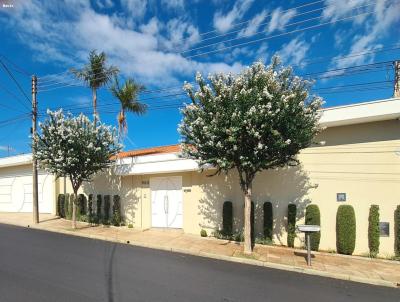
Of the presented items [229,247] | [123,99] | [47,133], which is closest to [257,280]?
[229,247]

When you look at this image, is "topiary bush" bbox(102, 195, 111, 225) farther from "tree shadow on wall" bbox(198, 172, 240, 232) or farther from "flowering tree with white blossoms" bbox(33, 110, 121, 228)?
"tree shadow on wall" bbox(198, 172, 240, 232)

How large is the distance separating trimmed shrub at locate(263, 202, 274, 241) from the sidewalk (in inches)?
22.6

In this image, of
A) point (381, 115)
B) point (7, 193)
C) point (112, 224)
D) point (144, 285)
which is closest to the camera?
point (144, 285)

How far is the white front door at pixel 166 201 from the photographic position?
1507 cm

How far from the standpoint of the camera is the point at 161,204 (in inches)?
614

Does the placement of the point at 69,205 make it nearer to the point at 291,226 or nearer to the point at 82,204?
the point at 82,204

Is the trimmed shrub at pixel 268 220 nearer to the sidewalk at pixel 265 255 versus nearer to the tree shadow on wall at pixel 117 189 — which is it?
the sidewalk at pixel 265 255

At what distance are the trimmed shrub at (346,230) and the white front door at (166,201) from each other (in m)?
6.56

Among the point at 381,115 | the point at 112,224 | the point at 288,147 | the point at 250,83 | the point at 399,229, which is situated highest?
the point at 250,83

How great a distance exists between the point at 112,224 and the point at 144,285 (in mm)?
10239

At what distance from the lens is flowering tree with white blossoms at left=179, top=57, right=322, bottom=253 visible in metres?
9.70

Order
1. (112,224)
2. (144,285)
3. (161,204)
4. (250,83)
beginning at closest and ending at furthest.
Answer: (144,285) < (250,83) < (161,204) < (112,224)

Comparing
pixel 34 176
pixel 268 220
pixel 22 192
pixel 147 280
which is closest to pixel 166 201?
pixel 268 220

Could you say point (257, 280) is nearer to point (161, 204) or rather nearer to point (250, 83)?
point (250, 83)
